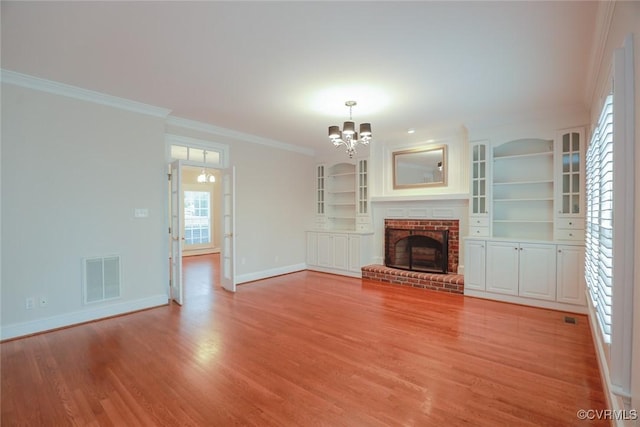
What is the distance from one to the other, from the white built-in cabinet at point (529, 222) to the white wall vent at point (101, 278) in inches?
200

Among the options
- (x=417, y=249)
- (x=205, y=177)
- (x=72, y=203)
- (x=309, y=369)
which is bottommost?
(x=309, y=369)

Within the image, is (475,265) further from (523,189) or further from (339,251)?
(339,251)

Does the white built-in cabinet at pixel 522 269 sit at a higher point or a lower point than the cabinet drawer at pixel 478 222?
lower

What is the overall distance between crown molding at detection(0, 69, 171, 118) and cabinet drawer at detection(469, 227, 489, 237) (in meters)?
5.02

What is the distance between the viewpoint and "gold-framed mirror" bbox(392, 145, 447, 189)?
18.4ft

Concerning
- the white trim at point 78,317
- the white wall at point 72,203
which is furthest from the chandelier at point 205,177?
the white trim at point 78,317

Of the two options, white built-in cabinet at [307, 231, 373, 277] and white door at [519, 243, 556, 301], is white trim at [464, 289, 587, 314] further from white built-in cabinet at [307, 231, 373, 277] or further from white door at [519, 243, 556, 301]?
white built-in cabinet at [307, 231, 373, 277]

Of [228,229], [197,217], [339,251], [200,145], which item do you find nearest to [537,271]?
[339,251]

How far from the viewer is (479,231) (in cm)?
491

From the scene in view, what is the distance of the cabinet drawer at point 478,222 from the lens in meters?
4.88

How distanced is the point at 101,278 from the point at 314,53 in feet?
12.2

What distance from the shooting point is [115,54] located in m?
2.77

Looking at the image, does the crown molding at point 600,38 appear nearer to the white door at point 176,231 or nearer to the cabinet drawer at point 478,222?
the cabinet drawer at point 478,222

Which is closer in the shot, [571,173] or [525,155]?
[571,173]
